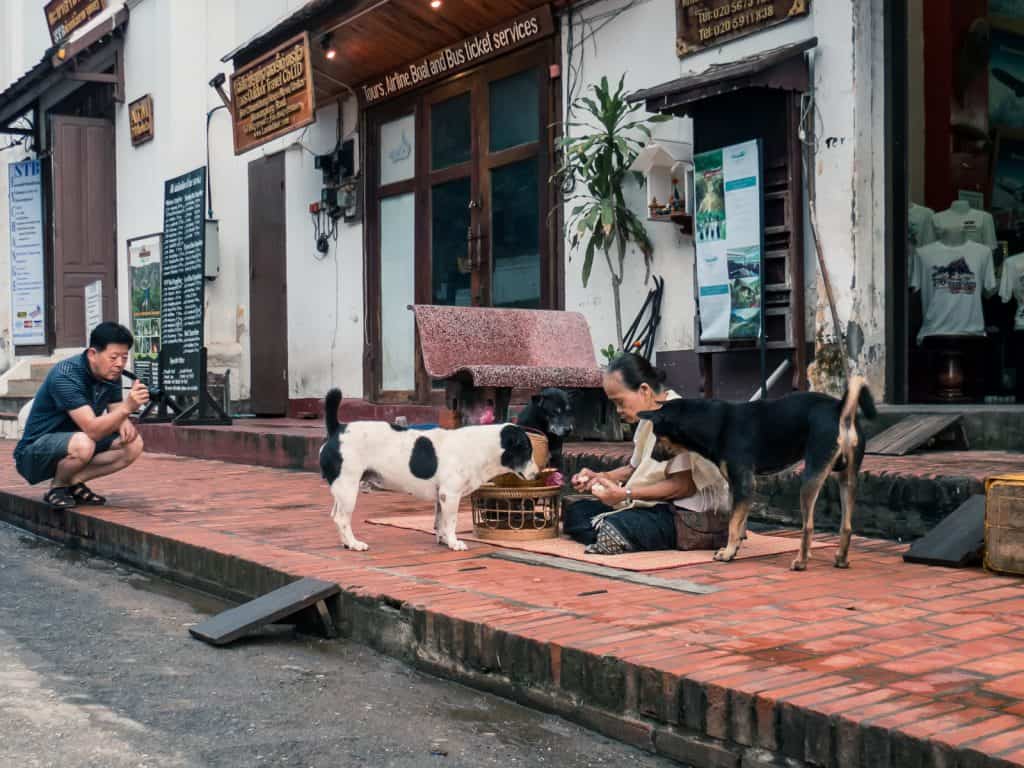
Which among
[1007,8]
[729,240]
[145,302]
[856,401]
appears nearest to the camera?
[856,401]

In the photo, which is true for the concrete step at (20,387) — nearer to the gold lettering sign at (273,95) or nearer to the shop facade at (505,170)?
the shop facade at (505,170)

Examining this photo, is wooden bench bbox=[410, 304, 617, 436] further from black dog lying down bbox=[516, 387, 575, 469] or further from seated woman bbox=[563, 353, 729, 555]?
seated woman bbox=[563, 353, 729, 555]

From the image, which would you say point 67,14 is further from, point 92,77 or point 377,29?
point 377,29

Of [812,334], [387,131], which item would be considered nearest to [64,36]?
[387,131]

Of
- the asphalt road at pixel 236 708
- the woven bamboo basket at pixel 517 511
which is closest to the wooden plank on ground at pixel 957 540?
the woven bamboo basket at pixel 517 511

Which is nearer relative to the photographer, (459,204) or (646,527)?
(646,527)

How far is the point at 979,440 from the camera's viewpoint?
707cm

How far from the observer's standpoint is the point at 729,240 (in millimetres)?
8469

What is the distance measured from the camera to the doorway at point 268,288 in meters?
14.9

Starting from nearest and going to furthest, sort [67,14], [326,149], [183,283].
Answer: [183,283] < [326,149] < [67,14]

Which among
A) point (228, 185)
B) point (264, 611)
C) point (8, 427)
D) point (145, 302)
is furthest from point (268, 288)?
point (264, 611)

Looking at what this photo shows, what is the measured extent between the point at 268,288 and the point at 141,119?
4.15 m

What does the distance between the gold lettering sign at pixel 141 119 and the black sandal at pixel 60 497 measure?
10.7 m

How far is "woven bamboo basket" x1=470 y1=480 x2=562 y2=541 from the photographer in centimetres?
580
